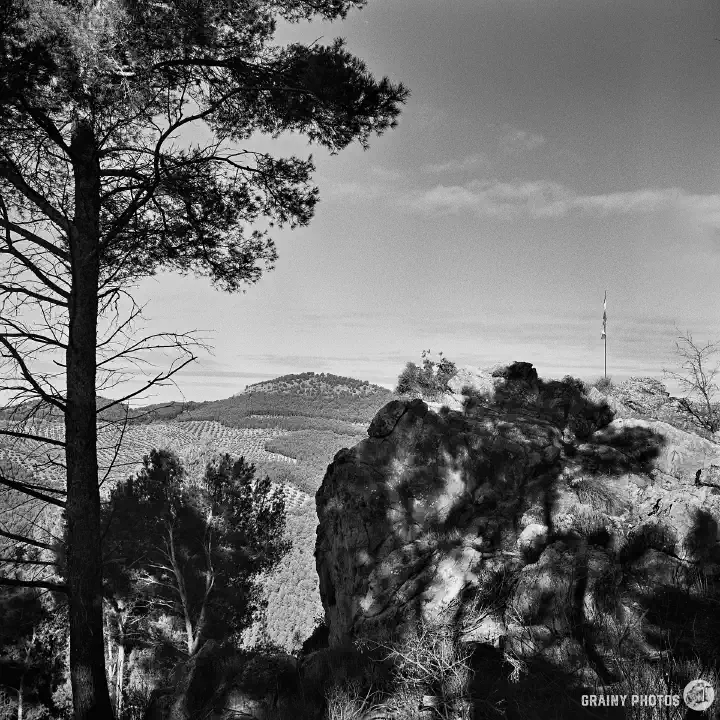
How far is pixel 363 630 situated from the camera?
8.78 m

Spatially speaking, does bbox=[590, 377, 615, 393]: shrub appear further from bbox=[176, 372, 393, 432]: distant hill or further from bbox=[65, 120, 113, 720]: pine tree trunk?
bbox=[176, 372, 393, 432]: distant hill

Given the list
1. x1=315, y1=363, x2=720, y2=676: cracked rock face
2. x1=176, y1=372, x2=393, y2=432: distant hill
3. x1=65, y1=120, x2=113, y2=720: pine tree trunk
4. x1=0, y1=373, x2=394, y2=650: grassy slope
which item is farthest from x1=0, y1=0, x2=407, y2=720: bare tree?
x1=176, y1=372, x2=393, y2=432: distant hill

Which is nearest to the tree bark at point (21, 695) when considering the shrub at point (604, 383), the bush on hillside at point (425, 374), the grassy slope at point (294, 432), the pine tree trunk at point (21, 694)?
the pine tree trunk at point (21, 694)

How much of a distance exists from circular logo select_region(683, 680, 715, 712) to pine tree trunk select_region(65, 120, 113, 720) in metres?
4.99

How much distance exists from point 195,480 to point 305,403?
101971 mm

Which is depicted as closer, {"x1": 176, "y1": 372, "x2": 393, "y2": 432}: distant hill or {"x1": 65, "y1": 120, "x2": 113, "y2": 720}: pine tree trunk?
{"x1": 65, "y1": 120, "x2": 113, "y2": 720}: pine tree trunk

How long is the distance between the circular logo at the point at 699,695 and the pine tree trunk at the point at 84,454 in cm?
499

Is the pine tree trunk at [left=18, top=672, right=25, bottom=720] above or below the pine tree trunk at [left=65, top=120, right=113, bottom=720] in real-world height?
below

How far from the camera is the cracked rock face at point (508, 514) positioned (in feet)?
20.1

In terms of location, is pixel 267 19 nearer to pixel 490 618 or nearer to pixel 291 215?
pixel 291 215

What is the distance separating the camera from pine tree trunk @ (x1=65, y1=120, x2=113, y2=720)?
16.5 feet

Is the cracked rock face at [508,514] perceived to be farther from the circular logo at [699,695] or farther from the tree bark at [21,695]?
the tree bark at [21,695]

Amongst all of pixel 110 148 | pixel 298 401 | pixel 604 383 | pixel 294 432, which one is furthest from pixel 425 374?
pixel 298 401

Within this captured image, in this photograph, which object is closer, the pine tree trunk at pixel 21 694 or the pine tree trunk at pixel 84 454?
the pine tree trunk at pixel 84 454
